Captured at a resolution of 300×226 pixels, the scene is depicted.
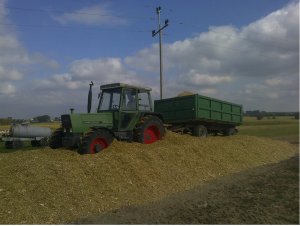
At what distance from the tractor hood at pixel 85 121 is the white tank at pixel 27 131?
42.8ft

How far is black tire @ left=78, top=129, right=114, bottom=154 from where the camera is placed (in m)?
11.4

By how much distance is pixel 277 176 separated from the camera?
11.1m

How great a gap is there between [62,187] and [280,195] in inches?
186

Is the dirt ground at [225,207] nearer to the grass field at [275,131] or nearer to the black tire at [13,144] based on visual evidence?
the grass field at [275,131]

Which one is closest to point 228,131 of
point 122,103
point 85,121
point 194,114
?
point 194,114

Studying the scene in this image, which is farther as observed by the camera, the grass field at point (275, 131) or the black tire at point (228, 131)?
the grass field at point (275, 131)

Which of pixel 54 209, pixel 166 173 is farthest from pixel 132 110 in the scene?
pixel 54 209

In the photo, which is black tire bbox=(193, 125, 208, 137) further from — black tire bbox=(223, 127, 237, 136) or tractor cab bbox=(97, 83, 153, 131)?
tractor cab bbox=(97, 83, 153, 131)

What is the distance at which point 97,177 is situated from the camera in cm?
957

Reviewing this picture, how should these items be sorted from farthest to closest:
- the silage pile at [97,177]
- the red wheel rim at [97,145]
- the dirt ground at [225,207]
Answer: the red wheel rim at [97,145] < the silage pile at [97,177] < the dirt ground at [225,207]

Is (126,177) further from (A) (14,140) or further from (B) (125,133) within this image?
(A) (14,140)

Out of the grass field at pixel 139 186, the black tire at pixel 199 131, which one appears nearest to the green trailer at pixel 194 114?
the black tire at pixel 199 131

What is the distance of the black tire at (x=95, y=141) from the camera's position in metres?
11.4

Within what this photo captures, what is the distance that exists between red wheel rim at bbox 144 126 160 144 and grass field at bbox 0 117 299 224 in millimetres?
1141
